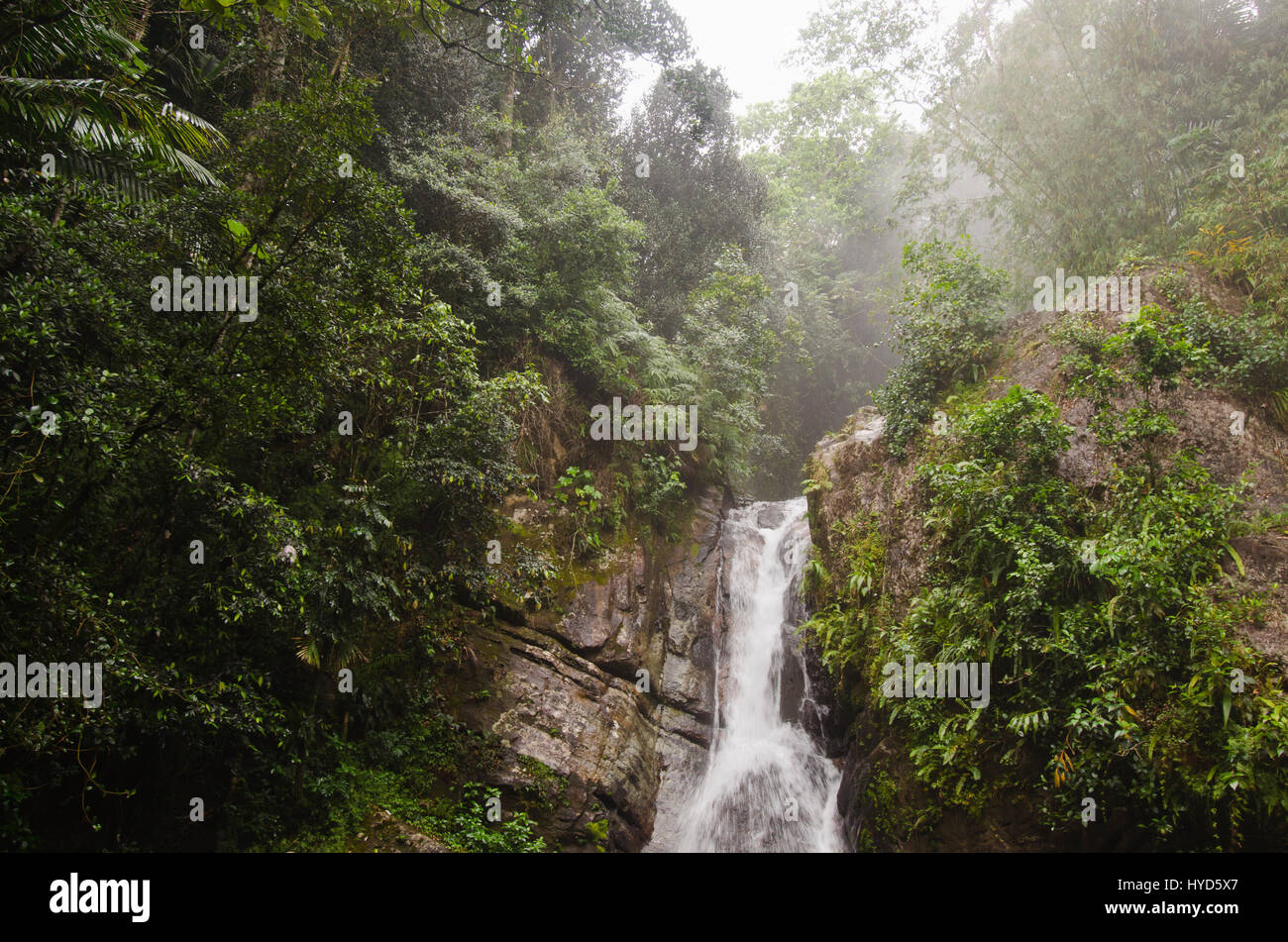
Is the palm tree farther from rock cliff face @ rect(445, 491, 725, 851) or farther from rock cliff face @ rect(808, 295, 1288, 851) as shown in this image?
rock cliff face @ rect(808, 295, 1288, 851)

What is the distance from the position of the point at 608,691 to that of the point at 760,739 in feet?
11.0

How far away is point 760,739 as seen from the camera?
37.5 ft

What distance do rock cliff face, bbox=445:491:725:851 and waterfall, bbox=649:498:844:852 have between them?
457 millimetres

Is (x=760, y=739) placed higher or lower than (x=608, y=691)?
lower

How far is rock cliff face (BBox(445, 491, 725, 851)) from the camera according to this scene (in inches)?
347

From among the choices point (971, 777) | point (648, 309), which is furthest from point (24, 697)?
point (648, 309)

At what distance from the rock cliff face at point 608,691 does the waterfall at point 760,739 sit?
0.46 meters

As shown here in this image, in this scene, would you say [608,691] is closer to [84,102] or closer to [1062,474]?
[1062,474]

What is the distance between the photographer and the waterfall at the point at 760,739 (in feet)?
32.6

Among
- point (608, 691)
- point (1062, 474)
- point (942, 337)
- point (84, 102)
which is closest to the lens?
point (84, 102)

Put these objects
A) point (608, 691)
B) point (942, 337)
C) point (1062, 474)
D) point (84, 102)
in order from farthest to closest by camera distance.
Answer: point (942, 337) → point (608, 691) → point (1062, 474) → point (84, 102)

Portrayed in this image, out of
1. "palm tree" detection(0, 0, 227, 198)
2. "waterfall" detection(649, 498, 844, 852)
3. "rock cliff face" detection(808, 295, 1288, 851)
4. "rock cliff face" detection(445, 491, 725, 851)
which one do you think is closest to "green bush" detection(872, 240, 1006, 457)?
"rock cliff face" detection(808, 295, 1288, 851)

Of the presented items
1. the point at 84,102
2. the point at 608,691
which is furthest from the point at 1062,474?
the point at 84,102

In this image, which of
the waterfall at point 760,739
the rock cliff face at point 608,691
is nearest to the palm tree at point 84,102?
the rock cliff face at point 608,691
